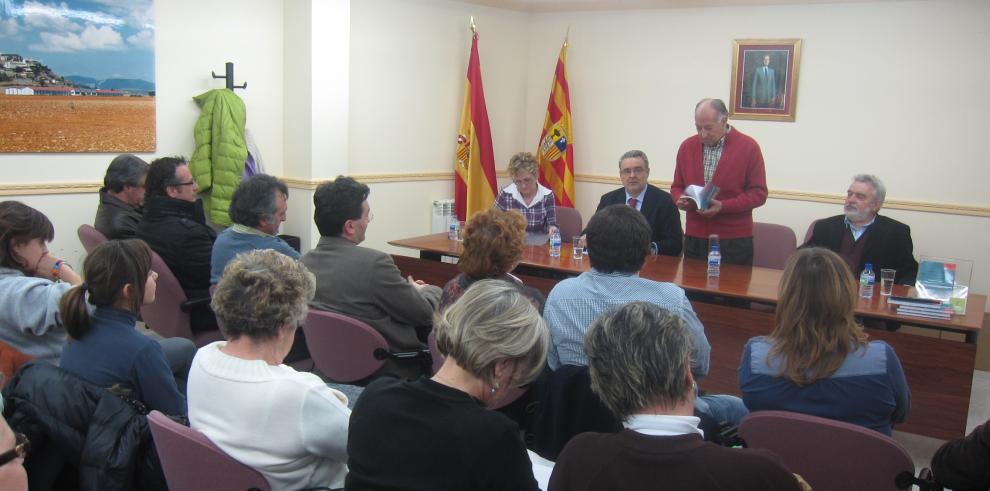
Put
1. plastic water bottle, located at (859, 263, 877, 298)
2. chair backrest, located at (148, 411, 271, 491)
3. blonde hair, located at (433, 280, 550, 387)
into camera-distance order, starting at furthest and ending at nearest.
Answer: plastic water bottle, located at (859, 263, 877, 298) < chair backrest, located at (148, 411, 271, 491) < blonde hair, located at (433, 280, 550, 387)

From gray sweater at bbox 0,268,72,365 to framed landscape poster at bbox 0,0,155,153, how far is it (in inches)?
92.6

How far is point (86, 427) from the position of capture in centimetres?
202

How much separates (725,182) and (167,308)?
316 cm

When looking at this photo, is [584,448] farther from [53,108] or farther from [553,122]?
[553,122]

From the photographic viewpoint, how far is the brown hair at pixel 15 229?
2746mm

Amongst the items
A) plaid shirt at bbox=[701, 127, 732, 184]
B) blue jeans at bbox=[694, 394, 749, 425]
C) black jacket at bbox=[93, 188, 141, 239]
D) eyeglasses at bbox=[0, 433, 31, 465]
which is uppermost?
plaid shirt at bbox=[701, 127, 732, 184]

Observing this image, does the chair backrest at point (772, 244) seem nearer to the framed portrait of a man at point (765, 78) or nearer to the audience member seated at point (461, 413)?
the framed portrait of a man at point (765, 78)

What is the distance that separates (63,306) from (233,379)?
0.74 metres

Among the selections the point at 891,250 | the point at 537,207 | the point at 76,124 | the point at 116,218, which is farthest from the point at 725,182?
the point at 76,124

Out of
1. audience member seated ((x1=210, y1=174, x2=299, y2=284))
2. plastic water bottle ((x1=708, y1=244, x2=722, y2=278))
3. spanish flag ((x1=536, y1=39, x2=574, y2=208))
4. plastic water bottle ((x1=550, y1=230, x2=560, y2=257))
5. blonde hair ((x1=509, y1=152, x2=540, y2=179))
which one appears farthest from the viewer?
spanish flag ((x1=536, y1=39, x2=574, y2=208))

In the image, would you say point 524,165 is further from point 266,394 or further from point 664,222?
point 266,394

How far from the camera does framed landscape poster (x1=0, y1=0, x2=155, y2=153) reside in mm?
4559

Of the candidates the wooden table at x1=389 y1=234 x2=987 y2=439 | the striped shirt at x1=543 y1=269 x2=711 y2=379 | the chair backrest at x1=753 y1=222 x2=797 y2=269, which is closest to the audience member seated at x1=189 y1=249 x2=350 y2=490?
the striped shirt at x1=543 y1=269 x2=711 y2=379

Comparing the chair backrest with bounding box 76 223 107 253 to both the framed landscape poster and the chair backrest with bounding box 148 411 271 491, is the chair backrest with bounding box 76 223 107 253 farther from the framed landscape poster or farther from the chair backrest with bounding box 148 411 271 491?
the chair backrest with bounding box 148 411 271 491
